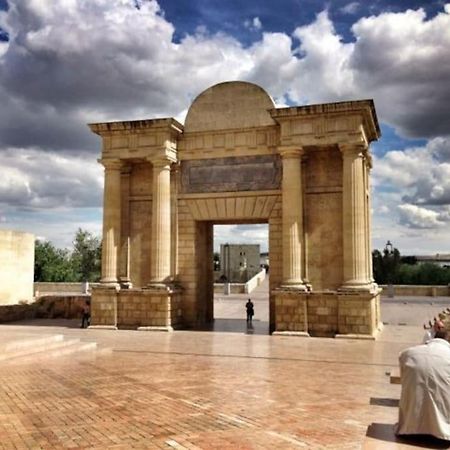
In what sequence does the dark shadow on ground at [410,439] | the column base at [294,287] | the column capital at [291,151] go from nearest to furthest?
the dark shadow on ground at [410,439] < the column base at [294,287] < the column capital at [291,151]

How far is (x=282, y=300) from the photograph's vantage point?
18.0 m

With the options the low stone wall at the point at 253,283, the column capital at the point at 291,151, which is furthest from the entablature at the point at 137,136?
Answer: the low stone wall at the point at 253,283

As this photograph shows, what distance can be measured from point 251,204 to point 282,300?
3715mm

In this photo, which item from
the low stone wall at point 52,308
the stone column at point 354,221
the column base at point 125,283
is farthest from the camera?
the low stone wall at point 52,308

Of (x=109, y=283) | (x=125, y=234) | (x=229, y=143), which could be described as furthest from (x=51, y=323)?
(x=229, y=143)

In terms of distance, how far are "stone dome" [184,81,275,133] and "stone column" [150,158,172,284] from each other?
190cm

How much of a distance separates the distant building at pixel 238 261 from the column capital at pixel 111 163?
39.4 meters

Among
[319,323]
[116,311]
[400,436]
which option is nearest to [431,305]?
[319,323]

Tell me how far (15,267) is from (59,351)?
586 inches

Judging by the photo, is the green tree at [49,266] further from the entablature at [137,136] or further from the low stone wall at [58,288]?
the entablature at [137,136]

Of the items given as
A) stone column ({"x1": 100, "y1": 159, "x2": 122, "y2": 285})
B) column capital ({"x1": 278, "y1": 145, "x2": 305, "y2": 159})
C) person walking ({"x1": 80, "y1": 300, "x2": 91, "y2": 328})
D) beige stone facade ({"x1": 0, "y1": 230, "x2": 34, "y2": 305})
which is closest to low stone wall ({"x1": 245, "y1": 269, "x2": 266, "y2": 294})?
beige stone facade ({"x1": 0, "y1": 230, "x2": 34, "y2": 305})

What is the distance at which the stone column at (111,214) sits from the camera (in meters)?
20.2

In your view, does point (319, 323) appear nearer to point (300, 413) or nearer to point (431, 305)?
point (300, 413)

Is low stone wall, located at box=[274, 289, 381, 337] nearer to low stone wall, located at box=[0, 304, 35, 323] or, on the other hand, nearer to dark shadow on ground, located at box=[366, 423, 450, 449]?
dark shadow on ground, located at box=[366, 423, 450, 449]
